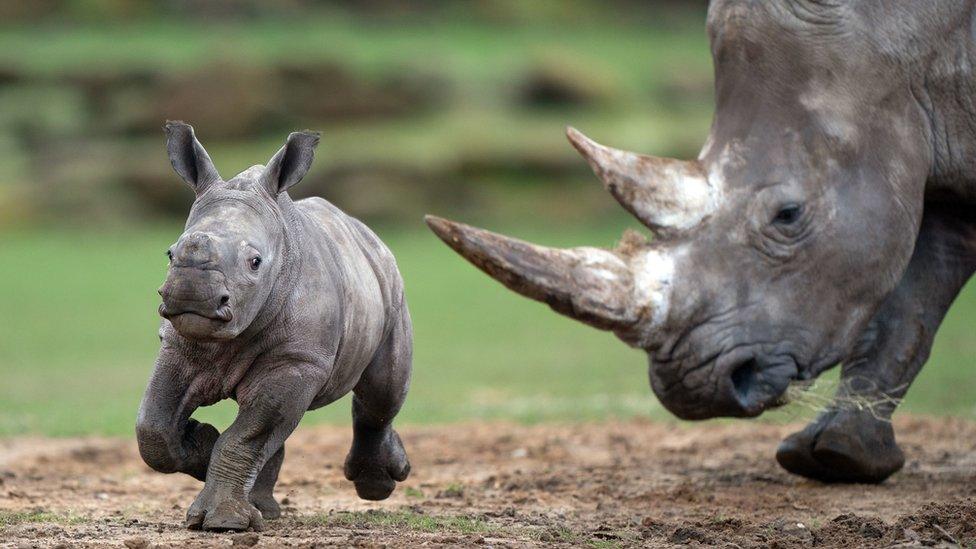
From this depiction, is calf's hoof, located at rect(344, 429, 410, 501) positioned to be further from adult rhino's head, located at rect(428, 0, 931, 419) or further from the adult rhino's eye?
the adult rhino's eye

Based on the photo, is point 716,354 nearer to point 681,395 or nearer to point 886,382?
point 681,395

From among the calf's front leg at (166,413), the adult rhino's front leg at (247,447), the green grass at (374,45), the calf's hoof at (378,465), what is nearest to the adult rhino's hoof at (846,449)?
the calf's hoof at (378,465)

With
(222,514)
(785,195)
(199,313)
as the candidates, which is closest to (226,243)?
(199,313)

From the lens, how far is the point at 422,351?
1568 centimetres

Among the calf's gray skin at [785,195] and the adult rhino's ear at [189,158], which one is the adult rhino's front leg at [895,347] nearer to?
the calf's gray skin at [785,195]

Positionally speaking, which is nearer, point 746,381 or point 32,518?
point 32,518

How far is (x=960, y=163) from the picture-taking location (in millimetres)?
7270

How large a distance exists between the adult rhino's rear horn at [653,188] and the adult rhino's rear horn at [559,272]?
35cm

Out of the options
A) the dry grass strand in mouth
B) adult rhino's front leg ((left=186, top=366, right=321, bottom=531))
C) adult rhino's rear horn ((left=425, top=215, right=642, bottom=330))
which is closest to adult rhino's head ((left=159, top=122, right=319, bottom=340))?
adult rhino's front leg ((left=186, top=366, right=321, bottom=531))

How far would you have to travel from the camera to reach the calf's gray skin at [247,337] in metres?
5.58

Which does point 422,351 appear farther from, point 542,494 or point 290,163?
point 290,163

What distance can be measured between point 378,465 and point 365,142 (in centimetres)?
2353

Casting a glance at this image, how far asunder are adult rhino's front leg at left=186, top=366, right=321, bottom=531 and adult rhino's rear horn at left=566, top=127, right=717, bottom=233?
162 centimetres

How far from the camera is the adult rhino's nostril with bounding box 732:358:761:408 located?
6703 mm
